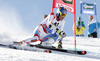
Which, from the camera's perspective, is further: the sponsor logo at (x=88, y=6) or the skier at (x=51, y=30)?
the sponsor logo at (x=88, y=6)

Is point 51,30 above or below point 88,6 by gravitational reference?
below

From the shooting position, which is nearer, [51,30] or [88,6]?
[51,30]

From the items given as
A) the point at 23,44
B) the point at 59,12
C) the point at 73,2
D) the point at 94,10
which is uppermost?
the point at 94,10

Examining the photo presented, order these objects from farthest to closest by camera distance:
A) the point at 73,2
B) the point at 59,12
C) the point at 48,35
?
the point at 73,2, the point at 48,35, the point at 59,12

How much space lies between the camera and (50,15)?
197 inches

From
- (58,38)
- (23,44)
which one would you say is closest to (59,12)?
(58,38)

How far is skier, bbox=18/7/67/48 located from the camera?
4887mm

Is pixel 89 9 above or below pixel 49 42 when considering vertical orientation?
above

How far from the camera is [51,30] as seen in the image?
515 cm

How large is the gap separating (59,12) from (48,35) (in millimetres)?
872

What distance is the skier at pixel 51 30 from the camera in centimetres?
489

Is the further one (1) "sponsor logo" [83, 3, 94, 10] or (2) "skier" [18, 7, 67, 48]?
(1) "sponsor logo" [83, 3, 94, 10]

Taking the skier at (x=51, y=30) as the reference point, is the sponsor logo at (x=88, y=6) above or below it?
above

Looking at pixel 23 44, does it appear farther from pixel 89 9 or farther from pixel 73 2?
pixel 89 9
